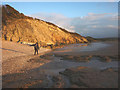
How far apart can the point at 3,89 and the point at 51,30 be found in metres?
30.7

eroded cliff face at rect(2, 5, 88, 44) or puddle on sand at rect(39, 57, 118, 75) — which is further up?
eroded cliff face at rect(2, 5, 88, 44)

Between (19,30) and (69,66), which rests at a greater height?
(19,30)

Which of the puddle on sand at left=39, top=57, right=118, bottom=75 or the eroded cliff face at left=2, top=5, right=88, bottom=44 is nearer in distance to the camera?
the puddle on sand at left=39, top=57, right=118, bottom=75

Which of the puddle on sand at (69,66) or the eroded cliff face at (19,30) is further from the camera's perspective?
the eroded cliff face at (19,30)

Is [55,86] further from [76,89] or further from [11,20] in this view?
[11,20]

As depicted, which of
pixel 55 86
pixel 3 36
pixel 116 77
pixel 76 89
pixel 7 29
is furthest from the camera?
pixel 7 29

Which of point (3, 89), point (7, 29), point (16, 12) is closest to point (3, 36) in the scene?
point (7, 29)

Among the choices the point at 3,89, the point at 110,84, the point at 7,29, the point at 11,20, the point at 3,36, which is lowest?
the point at 3,89

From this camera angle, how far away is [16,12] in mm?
33594

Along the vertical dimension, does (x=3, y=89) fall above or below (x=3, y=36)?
below

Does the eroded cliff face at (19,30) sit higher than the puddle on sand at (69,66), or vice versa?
the eroded cliff face at (19,30)

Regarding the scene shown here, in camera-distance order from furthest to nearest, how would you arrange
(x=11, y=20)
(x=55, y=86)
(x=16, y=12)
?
(x=16, y=12) → (x=11, y=20) → (x=55, y=86)

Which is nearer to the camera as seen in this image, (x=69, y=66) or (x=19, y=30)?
(x=69, y=66)

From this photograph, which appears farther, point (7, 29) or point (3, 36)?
point (7, 29)
